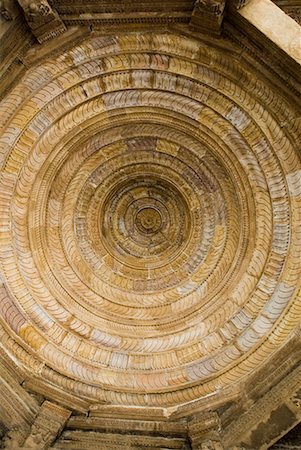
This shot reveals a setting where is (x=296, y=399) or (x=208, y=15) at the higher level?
(x=208, y=15)

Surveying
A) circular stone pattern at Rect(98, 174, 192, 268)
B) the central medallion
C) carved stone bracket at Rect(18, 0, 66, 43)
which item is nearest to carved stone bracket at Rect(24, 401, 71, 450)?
circular stone pattern at Rect(98, 174, 192, 268)

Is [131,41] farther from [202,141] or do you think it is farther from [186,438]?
[186,438]

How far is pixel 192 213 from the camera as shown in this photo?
6.21m

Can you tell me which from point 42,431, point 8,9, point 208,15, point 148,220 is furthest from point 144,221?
point 8,9

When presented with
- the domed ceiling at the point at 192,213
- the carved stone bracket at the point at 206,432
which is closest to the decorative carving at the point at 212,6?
the domed ceiling at the point at 192,213

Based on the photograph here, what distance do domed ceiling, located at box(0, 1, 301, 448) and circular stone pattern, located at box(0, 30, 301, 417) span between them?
0.6 inches

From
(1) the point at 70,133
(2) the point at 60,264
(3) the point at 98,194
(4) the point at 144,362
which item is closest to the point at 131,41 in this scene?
(1) the point at 70,133

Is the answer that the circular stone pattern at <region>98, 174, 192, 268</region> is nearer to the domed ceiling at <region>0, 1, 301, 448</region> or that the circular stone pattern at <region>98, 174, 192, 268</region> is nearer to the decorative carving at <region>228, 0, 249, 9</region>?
the domed ceiling at <region>0, 1, 301, 448</region>

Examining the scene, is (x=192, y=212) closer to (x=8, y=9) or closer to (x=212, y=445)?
(x=212, y=445)

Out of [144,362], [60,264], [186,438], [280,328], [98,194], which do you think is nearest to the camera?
[186,438]

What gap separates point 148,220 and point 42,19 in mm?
3182

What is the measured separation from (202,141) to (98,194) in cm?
165

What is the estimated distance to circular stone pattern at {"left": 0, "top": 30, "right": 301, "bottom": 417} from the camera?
16.6ft

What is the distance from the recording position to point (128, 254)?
6.46 meters
